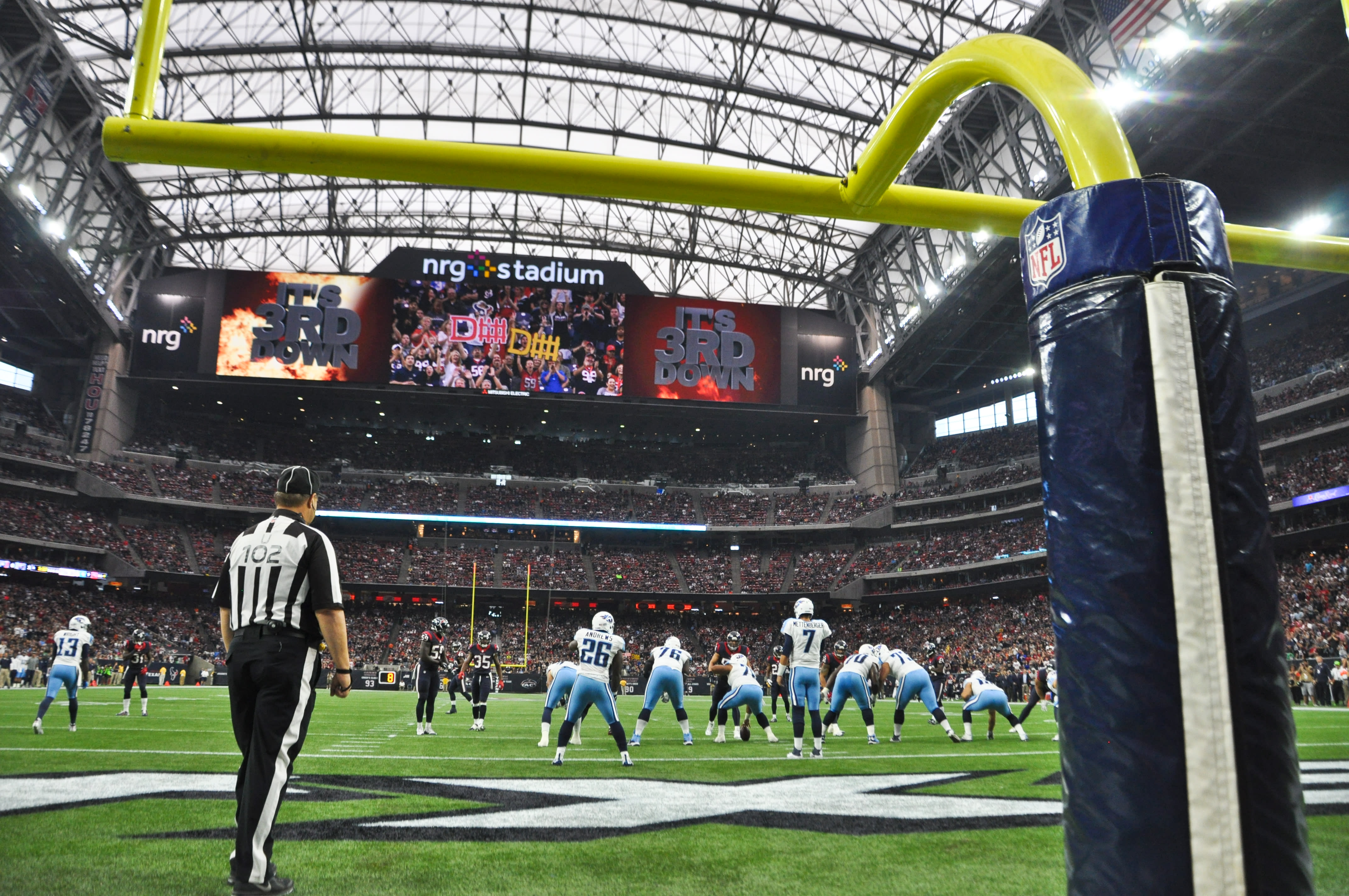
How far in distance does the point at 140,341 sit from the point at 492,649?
35547 millimetres

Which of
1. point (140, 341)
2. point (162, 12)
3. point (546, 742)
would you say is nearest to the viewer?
point (162, 12)

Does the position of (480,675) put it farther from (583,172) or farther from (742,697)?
(583,172)

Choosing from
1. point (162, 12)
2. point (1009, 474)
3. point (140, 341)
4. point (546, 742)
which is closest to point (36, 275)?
point (140, 341)

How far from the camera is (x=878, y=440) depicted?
155ft

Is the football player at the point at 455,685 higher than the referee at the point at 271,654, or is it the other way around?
the referee at the point at 271,654

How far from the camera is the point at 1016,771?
8.05 m

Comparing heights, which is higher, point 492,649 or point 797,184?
point 797,184

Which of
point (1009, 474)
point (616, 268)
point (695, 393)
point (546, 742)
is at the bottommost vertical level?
point (546, 742)

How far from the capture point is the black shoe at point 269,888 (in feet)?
11.1

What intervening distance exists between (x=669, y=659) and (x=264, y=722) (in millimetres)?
7857

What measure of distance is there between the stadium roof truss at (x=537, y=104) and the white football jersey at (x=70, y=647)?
21.5 m

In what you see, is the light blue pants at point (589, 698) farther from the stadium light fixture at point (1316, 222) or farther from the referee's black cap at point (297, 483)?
the stadium light fixture at point (1316, 222)

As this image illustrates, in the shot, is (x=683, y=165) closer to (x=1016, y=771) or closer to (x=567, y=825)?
(x=567, y=825)

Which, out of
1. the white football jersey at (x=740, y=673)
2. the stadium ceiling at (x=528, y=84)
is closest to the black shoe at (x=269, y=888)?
the white football jersey at (x=740, y=673)
